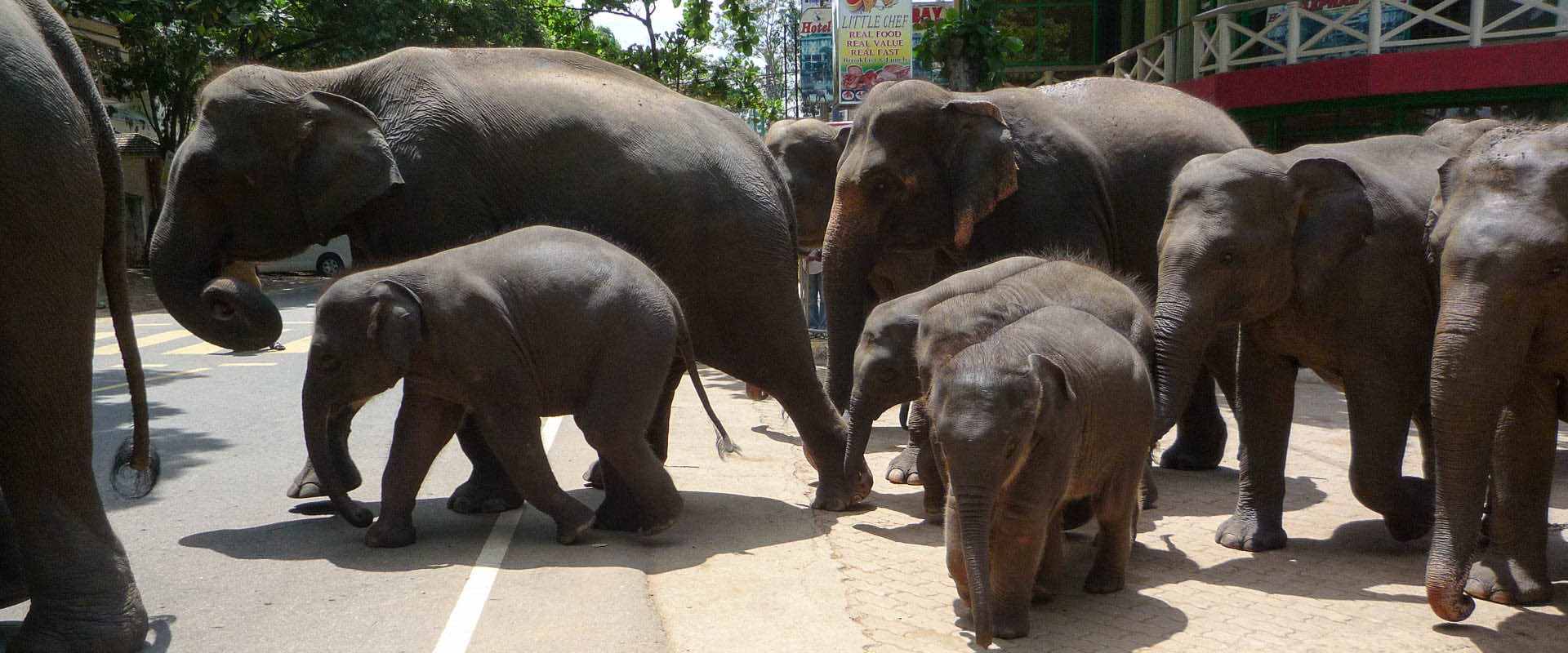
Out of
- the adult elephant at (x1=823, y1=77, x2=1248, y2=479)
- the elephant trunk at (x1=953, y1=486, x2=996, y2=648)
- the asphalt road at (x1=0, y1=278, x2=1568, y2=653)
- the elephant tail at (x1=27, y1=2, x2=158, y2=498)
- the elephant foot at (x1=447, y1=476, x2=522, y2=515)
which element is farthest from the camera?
the adult elephant at (x1=823, y1=77, x2=1248, y2=479)

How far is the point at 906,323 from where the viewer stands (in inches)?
233

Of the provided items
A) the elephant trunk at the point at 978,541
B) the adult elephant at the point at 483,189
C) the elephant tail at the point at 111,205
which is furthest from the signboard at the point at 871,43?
the elephant trunk at the point at 978,541

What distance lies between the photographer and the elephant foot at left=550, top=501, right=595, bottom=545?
565cm

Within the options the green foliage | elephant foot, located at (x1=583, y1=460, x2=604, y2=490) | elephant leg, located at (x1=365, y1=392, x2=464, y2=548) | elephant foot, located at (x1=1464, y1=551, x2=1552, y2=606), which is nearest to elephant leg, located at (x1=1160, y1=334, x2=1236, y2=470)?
elephant foot, located at (x1=1464, y1=551, x2=1552, y2=606)

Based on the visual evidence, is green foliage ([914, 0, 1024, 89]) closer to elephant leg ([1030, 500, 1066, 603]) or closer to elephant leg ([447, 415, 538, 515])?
elephant leg ([447, 415, 538, 515])

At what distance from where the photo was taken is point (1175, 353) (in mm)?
5426

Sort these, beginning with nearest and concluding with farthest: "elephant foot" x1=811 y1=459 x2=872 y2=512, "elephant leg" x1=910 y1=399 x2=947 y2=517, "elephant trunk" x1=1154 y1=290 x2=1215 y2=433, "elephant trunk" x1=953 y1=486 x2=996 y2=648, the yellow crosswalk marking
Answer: "elephant trunk" x1=953 y1=486 x2=996 y2=648, "elephant trunk" x1=1154 y1=290 x2=1215 y2=433, "elephant leg" x1=910 y1=399 x2=947 y2=517, "elephant foot" x1=811 y1=459 x2=872 y2=512, the yellow crosswalk marking

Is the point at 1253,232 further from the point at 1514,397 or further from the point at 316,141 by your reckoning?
the point at 316,141

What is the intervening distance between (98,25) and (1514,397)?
1135 inches

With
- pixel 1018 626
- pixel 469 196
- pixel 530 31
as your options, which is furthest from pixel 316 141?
pixel 530 31

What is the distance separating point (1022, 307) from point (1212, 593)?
53.2 inches

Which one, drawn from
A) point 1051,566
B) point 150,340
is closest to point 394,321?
point 1051,566

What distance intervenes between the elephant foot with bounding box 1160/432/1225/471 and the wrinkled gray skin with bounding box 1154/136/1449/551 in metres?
2.43

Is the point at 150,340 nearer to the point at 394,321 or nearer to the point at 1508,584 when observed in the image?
the point at 394,321
